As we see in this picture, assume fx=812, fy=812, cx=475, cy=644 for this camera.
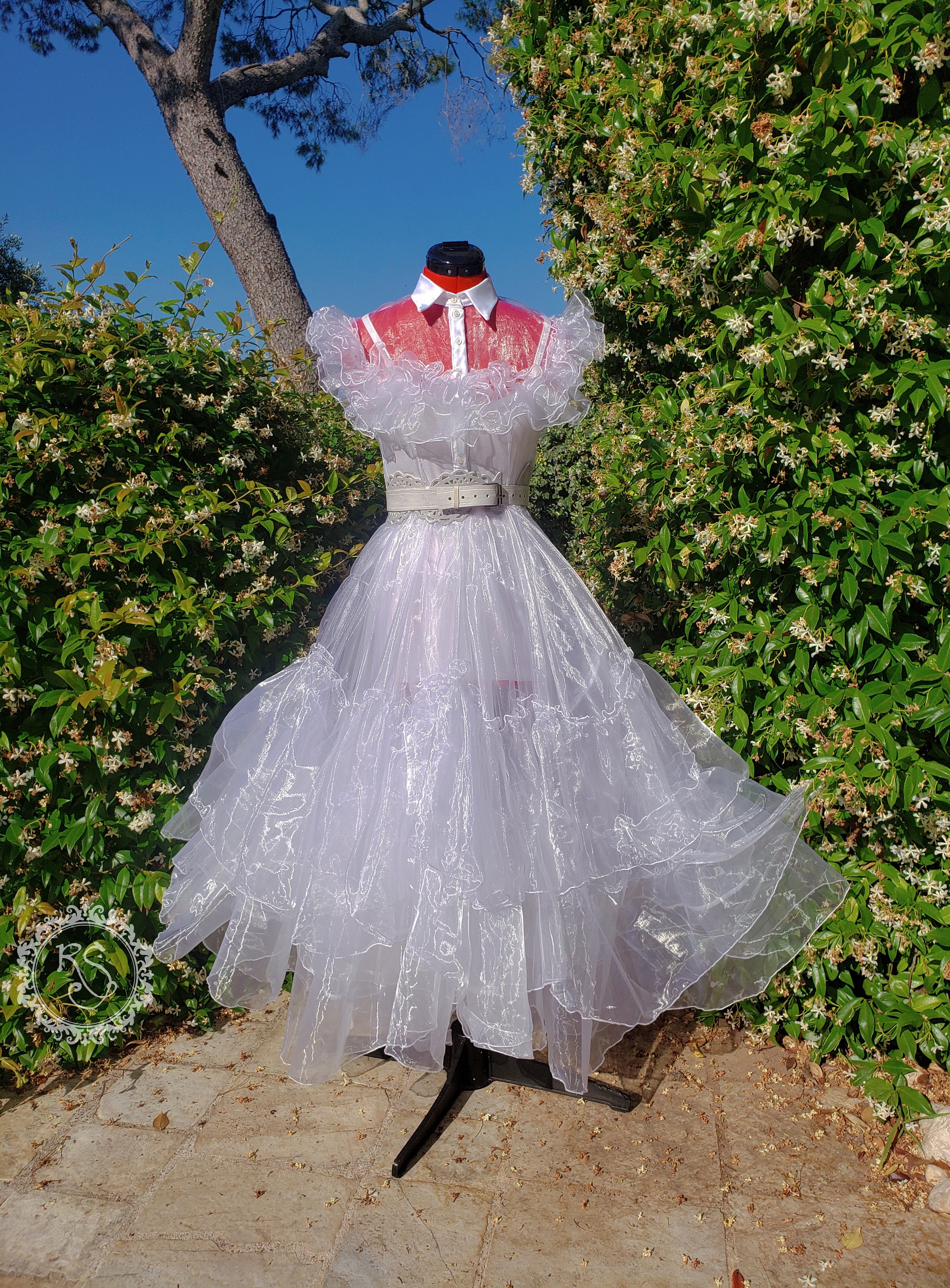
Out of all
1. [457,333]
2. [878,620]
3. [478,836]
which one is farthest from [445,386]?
[878,620]

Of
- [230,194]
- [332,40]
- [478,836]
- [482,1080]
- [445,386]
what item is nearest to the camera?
[478,836]

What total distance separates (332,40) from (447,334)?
569 cm

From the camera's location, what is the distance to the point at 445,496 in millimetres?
1742

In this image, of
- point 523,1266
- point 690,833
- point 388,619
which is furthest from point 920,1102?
point 388,619

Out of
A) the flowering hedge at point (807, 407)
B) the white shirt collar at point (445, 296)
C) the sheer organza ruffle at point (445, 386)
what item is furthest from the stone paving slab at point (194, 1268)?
the white shirt collar at point (445, 296)

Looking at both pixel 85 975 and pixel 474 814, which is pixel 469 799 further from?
pixel 85 975

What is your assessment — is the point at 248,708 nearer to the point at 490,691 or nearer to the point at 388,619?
the point at 388,619

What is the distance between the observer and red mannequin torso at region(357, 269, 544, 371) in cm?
173

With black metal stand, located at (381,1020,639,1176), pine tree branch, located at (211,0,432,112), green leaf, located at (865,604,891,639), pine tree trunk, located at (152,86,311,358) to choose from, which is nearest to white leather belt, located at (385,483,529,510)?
green leaf, located at (865,604,891,639)

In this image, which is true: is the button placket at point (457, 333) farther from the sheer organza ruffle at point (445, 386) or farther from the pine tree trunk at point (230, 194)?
Result: the pine tree trunk at point (230, 194)

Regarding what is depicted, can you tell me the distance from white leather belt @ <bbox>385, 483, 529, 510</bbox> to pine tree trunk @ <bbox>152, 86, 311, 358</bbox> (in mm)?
3710

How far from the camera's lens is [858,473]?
1674 mm

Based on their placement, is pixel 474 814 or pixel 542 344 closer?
pixel 474 814

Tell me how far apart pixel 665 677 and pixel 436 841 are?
97 centimetres
